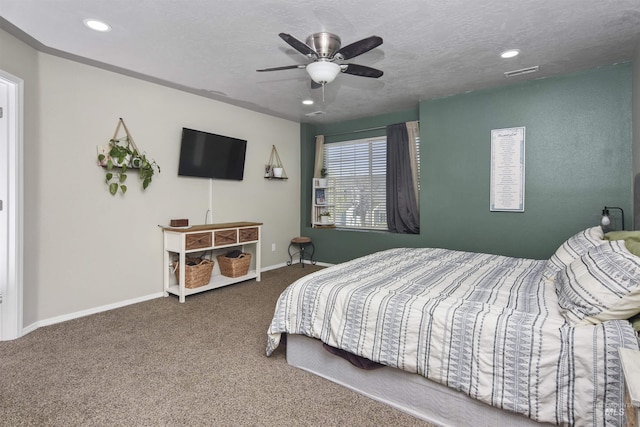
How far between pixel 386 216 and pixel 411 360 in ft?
11.4

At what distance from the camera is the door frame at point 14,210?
8.45 feet

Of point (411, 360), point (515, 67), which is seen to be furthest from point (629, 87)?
point (411, 360)

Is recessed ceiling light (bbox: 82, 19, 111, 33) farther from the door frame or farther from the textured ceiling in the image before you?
the door frame

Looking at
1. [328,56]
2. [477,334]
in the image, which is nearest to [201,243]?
[328,56]

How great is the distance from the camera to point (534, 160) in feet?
11.5

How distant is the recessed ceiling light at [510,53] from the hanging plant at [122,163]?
3723 mm

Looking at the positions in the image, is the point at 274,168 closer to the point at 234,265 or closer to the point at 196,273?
the point at 234,265

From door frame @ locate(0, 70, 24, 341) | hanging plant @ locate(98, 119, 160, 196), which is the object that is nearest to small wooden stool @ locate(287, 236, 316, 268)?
hanging plant @ locate(98, 119, 160, 196)

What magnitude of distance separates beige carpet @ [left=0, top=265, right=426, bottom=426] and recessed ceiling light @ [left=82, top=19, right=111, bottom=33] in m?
2.47

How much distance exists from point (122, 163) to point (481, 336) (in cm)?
355

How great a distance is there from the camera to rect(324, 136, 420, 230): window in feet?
16.8

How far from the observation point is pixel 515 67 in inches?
125

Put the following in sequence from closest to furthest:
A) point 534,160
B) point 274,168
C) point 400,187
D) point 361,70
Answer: point 361,70 < point 534,160 < point 400,187 < point 274,168

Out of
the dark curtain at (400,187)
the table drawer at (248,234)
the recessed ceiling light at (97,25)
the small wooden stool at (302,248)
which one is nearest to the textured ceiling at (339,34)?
the recessed ceiling light at (97,25)
